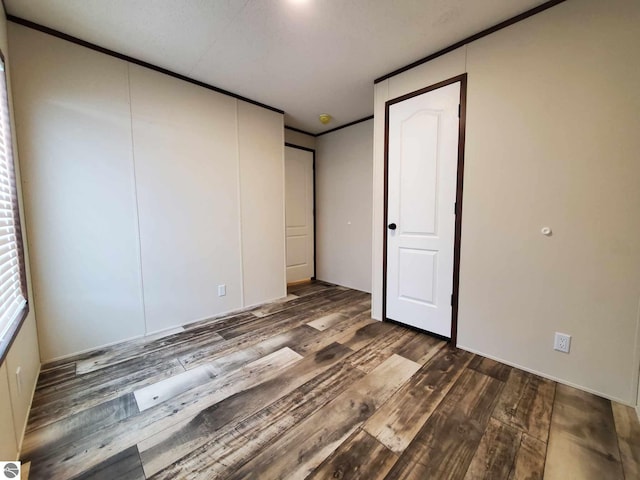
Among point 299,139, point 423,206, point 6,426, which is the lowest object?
point 6,426

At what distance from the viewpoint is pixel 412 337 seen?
2.41 meters

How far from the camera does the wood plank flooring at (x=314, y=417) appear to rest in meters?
1.18

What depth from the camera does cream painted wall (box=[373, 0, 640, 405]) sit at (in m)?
1.51

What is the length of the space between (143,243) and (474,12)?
10.4 ft

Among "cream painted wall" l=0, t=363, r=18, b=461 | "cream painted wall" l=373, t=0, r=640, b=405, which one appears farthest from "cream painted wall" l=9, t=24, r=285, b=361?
"cream painted wall" l=373, t=0, r=640, b=405

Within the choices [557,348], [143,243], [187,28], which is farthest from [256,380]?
[187,28]

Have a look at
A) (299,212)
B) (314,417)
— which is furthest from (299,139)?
(314,417)

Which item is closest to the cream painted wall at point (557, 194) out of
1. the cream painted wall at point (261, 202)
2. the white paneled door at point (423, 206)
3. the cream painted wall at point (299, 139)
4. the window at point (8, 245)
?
the white paneled door at point (423, 206)

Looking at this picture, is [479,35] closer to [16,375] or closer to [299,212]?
[299,212]

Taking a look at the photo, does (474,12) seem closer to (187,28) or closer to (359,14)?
(359,14)

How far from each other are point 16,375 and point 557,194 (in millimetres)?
3333

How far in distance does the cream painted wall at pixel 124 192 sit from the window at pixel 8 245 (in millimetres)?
208

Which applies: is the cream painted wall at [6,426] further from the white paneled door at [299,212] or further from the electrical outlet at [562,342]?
the white paneled door at [299,212]

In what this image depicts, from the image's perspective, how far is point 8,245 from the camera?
151cm
